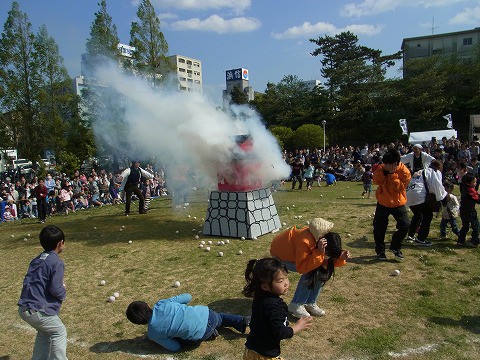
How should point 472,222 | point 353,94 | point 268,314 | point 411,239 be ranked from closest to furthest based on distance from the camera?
1. point 268,314
2. point 472,222
3. point 411,239
4. point 353,94

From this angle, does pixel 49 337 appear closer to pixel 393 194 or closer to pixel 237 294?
pixel 237 294

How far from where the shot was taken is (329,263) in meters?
5.13

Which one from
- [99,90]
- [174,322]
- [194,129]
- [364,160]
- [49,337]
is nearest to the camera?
[49,337]

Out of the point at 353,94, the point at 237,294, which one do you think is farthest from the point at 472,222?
the point at 353,94

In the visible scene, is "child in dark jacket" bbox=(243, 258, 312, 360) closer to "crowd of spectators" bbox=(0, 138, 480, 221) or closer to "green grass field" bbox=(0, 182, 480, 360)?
"green grass field" bbox=(0, 182, 480, 360)

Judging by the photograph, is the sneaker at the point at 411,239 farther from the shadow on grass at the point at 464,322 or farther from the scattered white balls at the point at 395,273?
the shadow on grass at the point at 464,322

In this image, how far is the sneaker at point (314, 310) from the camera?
5363mm

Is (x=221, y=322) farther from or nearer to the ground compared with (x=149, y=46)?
nearer to the ground

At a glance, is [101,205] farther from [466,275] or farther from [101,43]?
[466,275]

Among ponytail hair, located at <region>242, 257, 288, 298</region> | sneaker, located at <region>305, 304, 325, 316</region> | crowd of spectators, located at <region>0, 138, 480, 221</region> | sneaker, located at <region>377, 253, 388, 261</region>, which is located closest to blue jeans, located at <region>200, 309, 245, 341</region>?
sneaker, located at <region>305, 304, 325, 316</region>

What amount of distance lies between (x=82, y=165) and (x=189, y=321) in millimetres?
29348

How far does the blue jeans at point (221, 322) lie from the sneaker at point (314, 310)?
988mm

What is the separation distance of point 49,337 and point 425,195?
719cm

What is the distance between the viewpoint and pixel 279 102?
165 ft
